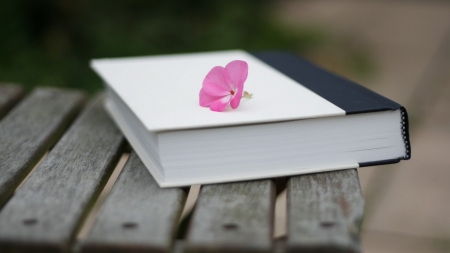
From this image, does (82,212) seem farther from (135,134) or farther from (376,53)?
(376,53)

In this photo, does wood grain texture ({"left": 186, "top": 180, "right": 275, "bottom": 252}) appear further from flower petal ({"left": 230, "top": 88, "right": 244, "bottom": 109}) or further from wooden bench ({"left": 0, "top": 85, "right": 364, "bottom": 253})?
flower petal ({"left": 230, "top": 88, "right": 244, "bottom": 109})

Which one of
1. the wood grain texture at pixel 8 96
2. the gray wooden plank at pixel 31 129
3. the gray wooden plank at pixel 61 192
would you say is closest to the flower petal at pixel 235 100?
the gray wooden plank at pixel 61 192

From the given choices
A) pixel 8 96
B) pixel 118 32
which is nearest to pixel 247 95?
pixel 8 96

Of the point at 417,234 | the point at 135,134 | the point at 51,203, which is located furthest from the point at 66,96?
the point at 417,234

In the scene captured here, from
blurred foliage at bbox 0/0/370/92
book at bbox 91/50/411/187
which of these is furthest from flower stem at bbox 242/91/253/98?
blurred foliage at bbox 0/0/370/92

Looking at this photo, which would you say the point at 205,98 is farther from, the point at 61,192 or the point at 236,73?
the point at 61,192

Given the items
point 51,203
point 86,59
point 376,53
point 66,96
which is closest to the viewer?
point 51,203

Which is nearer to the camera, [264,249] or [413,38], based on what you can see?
[264,249]
